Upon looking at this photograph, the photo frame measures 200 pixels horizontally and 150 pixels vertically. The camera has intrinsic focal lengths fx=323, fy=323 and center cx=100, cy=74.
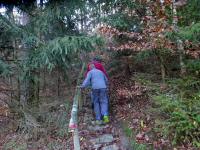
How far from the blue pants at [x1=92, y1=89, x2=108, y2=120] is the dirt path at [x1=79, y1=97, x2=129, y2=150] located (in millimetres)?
378

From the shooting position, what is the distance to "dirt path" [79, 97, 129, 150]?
7.98 metres

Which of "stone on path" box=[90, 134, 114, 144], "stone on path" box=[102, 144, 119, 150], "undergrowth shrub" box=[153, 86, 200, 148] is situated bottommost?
"stone on path" box=[102, 144, 119, 150]

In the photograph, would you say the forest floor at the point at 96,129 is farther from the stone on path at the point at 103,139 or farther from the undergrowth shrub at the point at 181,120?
the undergrowth shrub at the point at 181,120

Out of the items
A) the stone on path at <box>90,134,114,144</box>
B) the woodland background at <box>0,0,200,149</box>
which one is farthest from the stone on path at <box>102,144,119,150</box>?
the woodland background at <box>0,0,200,149</box>

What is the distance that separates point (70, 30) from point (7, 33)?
7.49ft

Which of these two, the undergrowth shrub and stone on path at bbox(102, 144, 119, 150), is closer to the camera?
the undergrowth shrub

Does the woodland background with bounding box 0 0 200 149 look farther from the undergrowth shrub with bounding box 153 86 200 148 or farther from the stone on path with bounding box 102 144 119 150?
the stone on path with bounding box 102 144 119 150

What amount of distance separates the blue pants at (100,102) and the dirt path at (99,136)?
38 centimetres

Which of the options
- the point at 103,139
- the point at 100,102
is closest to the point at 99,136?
the point at 103,139

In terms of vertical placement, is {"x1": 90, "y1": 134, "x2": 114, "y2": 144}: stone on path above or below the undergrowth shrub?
below

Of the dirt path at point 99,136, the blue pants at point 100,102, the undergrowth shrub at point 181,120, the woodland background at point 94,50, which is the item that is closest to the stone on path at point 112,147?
the dirt path at point 99,136

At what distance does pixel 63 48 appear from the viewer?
1020 centimetres

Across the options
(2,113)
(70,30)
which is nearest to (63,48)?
(70,30)

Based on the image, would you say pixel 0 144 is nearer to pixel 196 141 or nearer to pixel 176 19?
pixel 196 141
